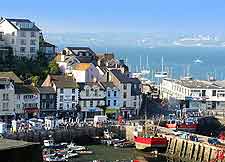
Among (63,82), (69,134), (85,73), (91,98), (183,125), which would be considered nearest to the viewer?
(69,134)

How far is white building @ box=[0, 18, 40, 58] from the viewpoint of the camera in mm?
54750

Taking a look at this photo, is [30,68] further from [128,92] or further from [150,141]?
[150,141]

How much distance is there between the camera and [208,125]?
164ft

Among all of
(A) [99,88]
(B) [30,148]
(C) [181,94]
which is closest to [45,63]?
(A) [99,88]

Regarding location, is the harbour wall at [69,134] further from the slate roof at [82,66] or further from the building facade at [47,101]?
the slate roof at [82,66]

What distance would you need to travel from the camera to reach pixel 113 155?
3619 cm

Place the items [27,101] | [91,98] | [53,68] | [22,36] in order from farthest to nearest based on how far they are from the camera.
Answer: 1. [22,36]
2. [53,68]
3. [91,98]
4. [27,101]

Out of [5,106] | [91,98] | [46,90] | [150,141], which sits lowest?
[150,141]

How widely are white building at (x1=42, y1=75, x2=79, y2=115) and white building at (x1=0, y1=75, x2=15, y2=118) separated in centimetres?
412

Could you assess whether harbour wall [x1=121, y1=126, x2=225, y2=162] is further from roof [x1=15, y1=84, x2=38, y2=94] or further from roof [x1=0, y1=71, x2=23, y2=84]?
roof [x1=0, y1=71, x2=23, y2=84]

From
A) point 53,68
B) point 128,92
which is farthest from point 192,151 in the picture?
point 53,68

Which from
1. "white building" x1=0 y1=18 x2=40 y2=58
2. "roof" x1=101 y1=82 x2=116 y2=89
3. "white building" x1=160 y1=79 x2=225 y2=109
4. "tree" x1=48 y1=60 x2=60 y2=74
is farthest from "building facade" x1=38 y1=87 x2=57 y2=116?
"white building" x1=160 y1=79 x2=225 y2=109

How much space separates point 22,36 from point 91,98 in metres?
10.9

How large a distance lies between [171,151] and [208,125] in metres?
12.5
